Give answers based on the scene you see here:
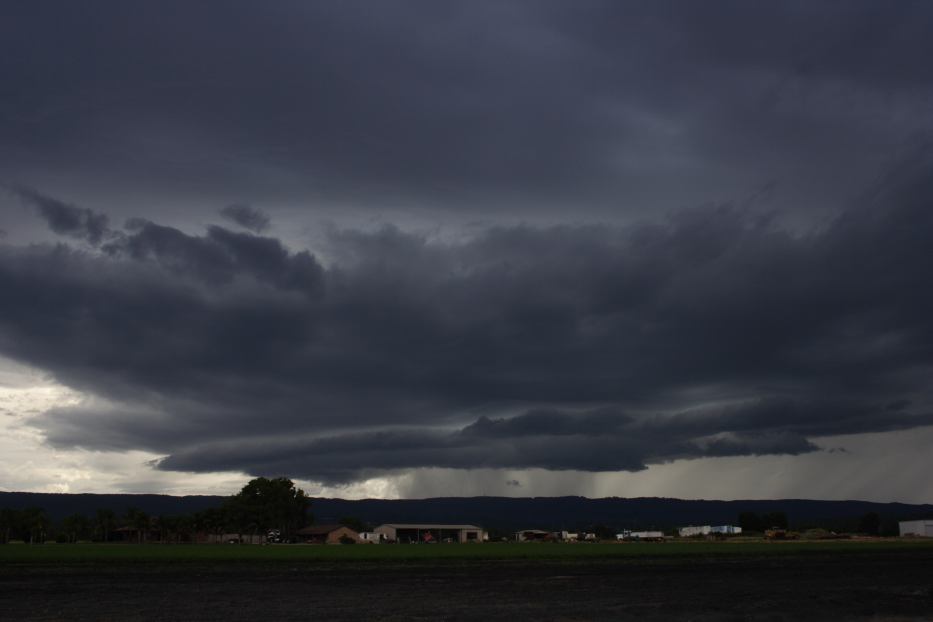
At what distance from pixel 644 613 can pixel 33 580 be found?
3665 centimetres

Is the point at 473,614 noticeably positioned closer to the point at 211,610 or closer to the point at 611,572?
the point at 211,610

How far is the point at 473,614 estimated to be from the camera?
30641 mm

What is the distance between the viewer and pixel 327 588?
4334 cm

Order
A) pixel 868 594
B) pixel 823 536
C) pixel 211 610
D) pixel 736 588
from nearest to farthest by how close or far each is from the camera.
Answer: pixel 211 610 → pixel 868 594 → pixel 736 588 → pixel 823 536

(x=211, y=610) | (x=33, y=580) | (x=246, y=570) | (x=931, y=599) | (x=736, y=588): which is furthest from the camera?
(x=246, y=570)

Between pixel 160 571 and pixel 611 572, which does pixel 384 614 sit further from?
pixel 160 571

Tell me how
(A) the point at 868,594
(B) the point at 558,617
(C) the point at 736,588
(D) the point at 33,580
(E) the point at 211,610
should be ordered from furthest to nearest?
(D) the point at 33,580, (C) the point at 736,588, (A) the point at 868,594, (E) the point at 211,610, (B) the point at 558,617

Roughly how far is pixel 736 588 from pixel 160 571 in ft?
127

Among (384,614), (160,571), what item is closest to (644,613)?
(384,614)

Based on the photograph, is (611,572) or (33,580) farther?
(611,572)

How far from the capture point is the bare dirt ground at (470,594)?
31.1m

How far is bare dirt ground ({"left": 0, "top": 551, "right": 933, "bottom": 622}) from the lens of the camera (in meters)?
31.1

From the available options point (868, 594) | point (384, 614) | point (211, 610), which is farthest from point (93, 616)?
point (868, 594)

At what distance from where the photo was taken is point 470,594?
129 feet
